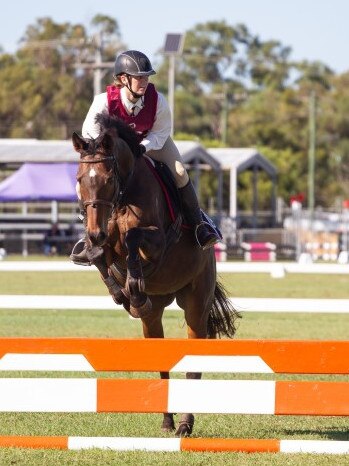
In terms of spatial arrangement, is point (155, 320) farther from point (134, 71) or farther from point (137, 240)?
point (134, 71)

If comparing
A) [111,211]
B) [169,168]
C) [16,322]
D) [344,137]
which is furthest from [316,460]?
[344,137]

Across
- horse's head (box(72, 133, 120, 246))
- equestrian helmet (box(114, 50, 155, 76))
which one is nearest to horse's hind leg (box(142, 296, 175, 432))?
horse's head (box(72, 133, 120, 246))

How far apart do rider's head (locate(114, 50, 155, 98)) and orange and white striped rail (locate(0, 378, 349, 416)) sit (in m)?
2.40

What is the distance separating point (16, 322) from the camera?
16.8 meters

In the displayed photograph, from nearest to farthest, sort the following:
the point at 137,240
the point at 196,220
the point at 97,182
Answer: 1. the point at 97,182
2. the point at 137,240
3. the point at 196,220

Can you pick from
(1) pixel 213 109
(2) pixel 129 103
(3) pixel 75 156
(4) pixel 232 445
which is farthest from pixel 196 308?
(1) pixel 213 109

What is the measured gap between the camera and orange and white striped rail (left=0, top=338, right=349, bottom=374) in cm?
645

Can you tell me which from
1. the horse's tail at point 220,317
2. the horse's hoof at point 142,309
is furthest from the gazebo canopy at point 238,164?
the horse's hoof at point 142,309

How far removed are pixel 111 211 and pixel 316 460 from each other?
214cm

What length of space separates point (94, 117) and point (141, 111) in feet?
1.62

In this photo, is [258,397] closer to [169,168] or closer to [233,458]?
[233,458]

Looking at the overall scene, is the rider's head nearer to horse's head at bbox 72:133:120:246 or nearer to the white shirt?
the white shirt

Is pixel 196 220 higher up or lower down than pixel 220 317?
higher up

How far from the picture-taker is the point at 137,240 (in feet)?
25.5
